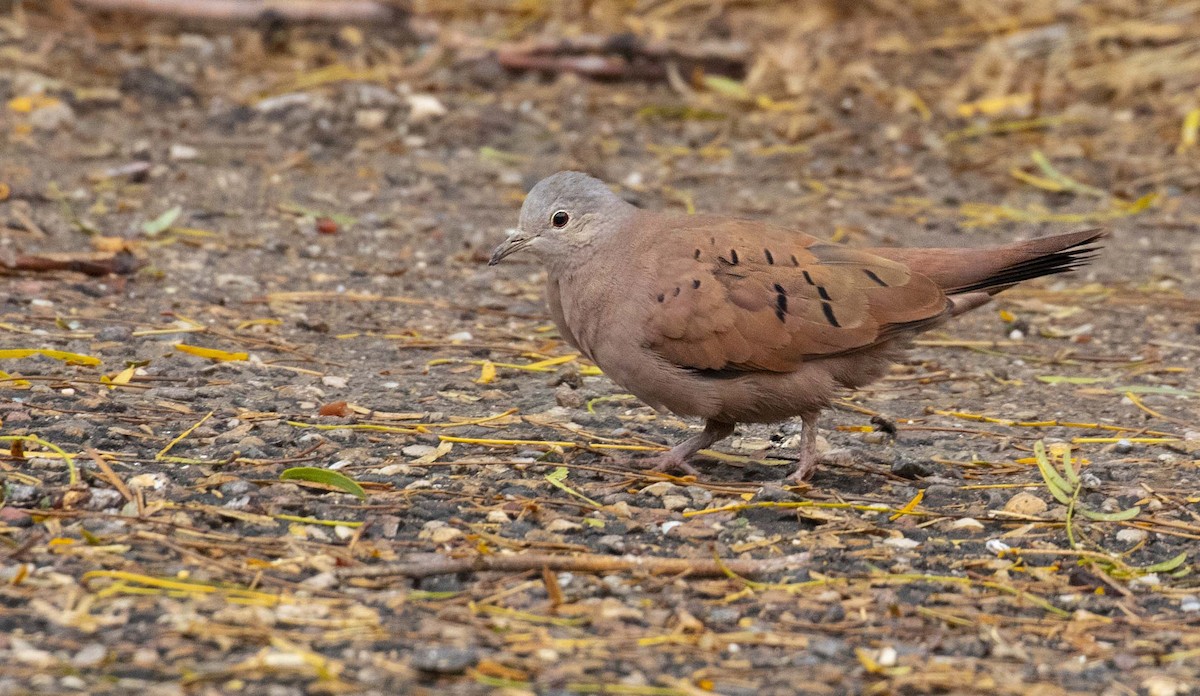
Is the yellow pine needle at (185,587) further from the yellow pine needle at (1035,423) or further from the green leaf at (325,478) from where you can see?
the yellow pine needle at (1035,423)

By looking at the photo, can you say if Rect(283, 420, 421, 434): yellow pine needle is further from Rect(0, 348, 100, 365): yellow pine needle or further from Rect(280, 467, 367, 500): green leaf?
Rect(0, 348, 100, 365): yellow pine needle

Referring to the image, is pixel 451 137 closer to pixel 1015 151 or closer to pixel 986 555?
pixel 1015 151

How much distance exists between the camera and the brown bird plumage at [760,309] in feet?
14.5

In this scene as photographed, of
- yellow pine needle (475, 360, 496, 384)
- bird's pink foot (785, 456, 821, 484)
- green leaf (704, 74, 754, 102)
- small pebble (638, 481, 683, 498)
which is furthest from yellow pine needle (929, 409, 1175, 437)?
green leaf (704, 74, 754, 102)

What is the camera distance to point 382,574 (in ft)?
11.8

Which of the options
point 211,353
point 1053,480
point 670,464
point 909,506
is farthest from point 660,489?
point 211,353

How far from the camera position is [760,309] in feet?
14.5

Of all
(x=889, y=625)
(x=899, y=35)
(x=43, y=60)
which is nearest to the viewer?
(x=889, y=625)

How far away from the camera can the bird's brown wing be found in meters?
4.40

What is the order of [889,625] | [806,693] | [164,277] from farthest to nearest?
[164,277] < [889,625] < [806,693]

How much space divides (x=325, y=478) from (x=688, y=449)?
3.89ft

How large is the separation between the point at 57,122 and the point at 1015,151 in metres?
5.56

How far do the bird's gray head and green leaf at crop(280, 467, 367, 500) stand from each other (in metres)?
1.12

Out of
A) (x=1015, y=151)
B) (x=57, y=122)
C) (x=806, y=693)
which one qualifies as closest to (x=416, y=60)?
(x=57, y=122)
